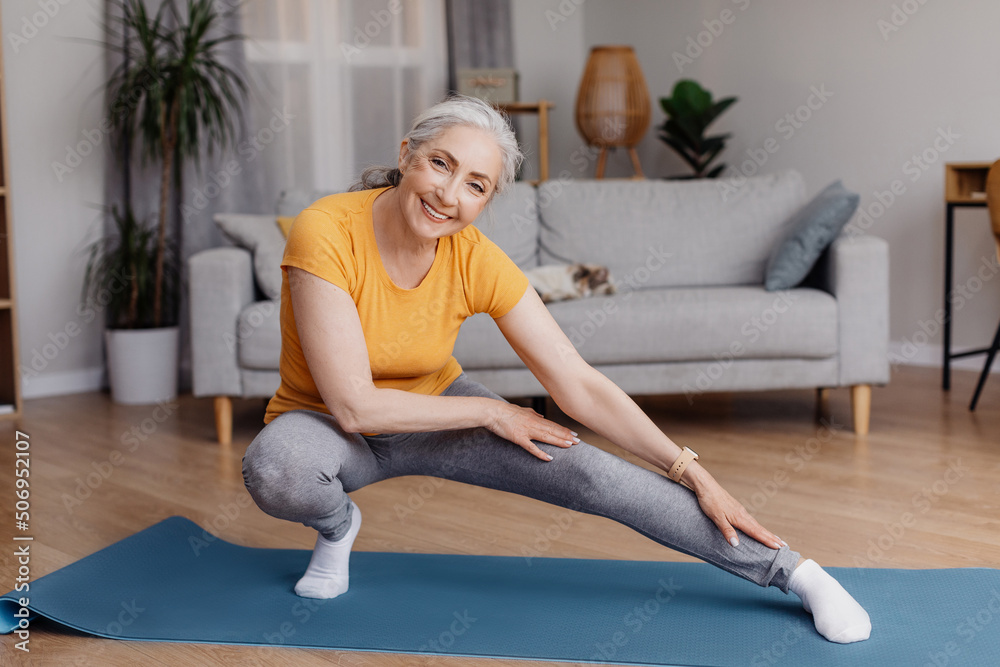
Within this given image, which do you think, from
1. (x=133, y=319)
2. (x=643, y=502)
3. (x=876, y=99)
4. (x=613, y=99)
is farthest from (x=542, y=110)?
(x=643, y=502)

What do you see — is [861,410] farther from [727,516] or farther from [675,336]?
[727,516]

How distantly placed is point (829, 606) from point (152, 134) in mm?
3119

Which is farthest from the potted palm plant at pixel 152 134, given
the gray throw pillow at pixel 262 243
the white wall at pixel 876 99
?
the white wall at pixel 876 99

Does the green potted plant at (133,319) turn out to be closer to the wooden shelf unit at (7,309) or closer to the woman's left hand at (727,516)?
the wooden shelf unit at (7,309)

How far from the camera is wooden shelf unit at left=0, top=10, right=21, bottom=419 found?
11.0 ft

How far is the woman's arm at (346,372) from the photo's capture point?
5.02 feet

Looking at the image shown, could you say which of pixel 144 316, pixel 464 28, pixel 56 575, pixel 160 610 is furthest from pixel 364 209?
pixel 464 28

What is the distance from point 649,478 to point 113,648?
935mm

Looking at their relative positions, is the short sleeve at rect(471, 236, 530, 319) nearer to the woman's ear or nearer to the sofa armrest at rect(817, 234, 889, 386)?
the woman's ear

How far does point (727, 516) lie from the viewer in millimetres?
1541

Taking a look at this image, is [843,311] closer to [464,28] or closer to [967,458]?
[967,458]

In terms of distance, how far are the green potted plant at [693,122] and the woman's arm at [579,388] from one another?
2947mm

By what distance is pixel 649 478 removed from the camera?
158cm

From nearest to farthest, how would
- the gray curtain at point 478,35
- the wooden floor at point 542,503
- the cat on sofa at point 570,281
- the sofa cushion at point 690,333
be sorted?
the wooden floor at point 542,503, the sofa cushion at point 690,333, the cat on sofa at point 570,281, the gray curtain at point 478,35
